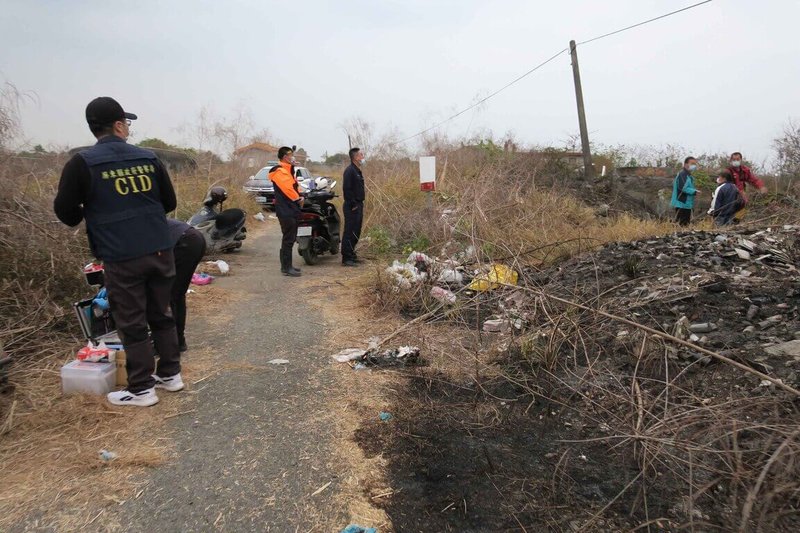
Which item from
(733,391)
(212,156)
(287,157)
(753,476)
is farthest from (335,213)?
(212,156)

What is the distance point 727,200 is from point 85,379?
913cm

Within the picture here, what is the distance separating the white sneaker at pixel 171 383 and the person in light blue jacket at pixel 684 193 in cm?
834

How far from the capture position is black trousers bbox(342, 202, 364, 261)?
7262mm

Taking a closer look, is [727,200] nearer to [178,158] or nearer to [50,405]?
[50,405]

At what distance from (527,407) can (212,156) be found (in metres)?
13.7

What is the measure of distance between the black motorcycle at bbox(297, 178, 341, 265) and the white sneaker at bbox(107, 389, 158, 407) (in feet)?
14.4

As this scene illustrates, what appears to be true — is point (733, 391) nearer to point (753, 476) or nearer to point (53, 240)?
point (753, 476)

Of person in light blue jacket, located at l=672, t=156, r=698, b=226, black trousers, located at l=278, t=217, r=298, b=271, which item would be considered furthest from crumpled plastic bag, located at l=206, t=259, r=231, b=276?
person in light blue jacket, located at l=672, t=156, r=698, b=226

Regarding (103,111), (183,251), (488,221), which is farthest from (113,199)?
(488,221)

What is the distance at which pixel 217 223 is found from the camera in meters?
7.83

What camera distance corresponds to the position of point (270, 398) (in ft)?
10.4

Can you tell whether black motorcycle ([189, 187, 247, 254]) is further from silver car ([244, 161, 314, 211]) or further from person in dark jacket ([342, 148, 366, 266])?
silver car ([244, 161, 314, 211])

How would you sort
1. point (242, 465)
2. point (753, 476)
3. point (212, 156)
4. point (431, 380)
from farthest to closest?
point (212, 156)
point (431, 380)
point (242, 465)
point (753, 476)

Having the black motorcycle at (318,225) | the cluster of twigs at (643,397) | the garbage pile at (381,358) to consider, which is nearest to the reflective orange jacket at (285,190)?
the black motorcycle at (318,225)
